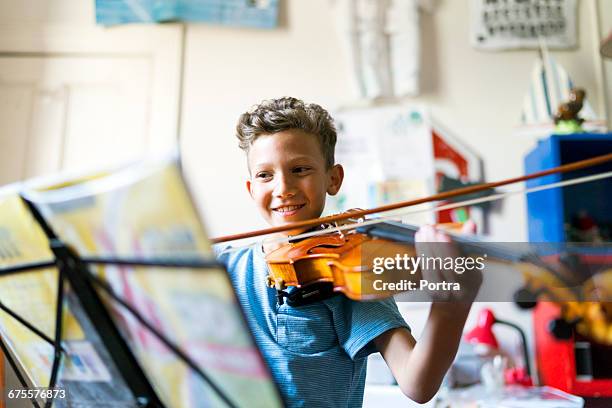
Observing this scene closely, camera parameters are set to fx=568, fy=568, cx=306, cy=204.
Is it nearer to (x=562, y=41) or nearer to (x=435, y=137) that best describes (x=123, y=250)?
(x=435, y=137)

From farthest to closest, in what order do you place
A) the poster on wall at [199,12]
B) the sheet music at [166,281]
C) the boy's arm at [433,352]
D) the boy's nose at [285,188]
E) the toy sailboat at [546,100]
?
the poster on wall at [199,12], the toy sailboat at [546,100], the boy's nose at [285,188], the boy's arm at [433,352], the sheet music at [166,281]

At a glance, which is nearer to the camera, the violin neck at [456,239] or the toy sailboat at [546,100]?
the violin neck at [456,239]

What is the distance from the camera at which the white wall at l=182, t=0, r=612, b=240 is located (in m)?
1.58

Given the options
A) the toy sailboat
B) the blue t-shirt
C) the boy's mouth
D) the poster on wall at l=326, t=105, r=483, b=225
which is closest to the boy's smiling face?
the boy's mouth

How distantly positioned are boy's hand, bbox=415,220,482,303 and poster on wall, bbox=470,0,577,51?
4.00 ft

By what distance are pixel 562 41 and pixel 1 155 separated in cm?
163

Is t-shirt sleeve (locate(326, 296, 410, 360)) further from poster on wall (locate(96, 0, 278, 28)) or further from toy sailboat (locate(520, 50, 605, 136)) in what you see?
poster on wall (locate(96, 0, 278, 28))

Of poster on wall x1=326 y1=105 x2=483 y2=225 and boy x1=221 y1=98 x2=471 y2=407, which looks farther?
poster on wall x1=326 y1=105 x2=483 y2=225

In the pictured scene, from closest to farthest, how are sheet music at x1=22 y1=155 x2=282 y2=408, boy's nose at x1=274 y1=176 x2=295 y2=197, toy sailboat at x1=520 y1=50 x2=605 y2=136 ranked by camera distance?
sheet music at x1=22 y1=155 x2=282 y2=408, boy's nose at x1=274 y1=176 x2=295 y2=197, toy sailboat at x1=520 y1=50 x2=605 y2=136

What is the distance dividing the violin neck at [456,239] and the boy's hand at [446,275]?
0.02 m

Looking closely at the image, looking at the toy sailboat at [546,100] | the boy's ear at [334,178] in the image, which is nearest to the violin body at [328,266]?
the boy's ear at [334,178]

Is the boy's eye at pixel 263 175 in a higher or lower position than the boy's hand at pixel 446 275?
higher

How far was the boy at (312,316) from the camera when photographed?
0.56 meters

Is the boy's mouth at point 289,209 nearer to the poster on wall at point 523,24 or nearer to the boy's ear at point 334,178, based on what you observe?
the boy's ear at point 334,178
